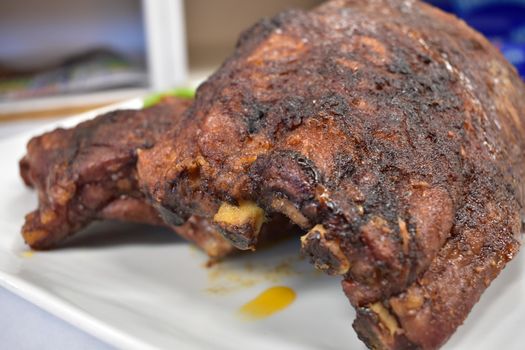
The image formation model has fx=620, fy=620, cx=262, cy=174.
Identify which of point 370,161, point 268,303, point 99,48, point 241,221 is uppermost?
point 370,161

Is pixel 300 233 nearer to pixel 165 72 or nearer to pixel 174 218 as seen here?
pixel 174 218

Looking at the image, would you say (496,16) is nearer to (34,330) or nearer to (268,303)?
(268,303)

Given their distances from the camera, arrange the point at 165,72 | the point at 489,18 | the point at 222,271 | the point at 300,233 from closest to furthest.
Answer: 1. the point at 222,271
2. the point at 300,233
3. the point at 165,72
4. the point at 489,18

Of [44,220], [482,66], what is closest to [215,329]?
[44,220]

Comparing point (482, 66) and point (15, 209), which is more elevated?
point (482, 66)

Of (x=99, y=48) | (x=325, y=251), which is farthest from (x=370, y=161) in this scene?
(x=99, y=48)

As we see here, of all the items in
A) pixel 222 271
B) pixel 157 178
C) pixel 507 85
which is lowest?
pixel 222 271
